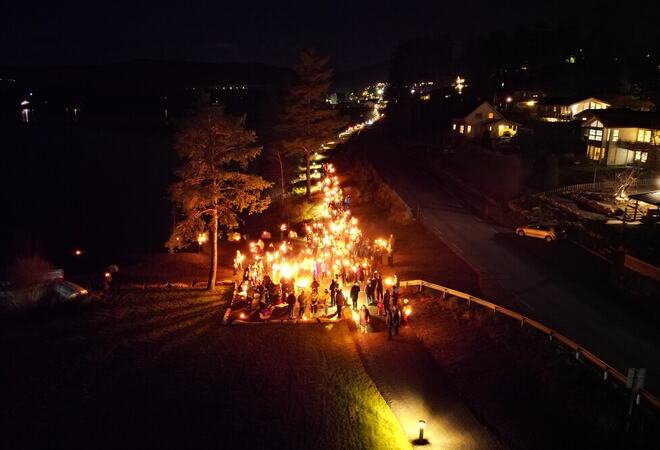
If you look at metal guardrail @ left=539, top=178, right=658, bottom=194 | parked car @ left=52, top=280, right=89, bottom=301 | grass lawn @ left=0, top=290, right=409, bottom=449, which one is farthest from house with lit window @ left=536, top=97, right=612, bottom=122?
parked car @ left=52, top=280, right=89, bottom=301

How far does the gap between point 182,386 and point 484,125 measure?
136ft

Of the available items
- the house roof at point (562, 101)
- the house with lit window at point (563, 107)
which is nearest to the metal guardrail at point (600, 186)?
the house with lit window at point (563, 107)

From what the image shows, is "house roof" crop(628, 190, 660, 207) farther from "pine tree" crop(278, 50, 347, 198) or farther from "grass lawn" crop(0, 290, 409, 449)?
"pine tree" crop(278, 50, 347, 198)

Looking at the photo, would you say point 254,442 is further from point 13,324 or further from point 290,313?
point 13,324

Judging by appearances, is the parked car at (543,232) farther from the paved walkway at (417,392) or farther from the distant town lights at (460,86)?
the distant town lights at (460,86)

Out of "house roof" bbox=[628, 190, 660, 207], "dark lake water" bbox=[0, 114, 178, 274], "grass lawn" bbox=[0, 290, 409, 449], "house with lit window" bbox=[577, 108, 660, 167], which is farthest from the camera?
"dark lake water" bbox=[0, 114, 178, 274]

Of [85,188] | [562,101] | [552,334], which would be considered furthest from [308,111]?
[85,188]

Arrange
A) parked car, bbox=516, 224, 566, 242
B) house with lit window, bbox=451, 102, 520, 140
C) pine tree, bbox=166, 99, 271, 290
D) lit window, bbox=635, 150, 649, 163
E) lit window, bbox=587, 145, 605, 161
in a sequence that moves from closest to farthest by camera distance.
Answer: pine tree, bbox=166, 99, 271, 290 < parked car, bbox=516, 224, 566, 242 < lit window, bbox=635, 150, 649, 163 < lit window, bbox=587, 145, 605, 161 < house with lit window, bbox=451, 102, 520, 140

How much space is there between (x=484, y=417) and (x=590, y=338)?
551 centimetres

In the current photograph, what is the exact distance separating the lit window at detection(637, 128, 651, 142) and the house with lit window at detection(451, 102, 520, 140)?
11406mm

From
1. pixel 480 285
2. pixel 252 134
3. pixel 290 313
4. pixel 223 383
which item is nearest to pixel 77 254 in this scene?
pixel 252 134

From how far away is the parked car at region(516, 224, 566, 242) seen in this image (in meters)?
23.9

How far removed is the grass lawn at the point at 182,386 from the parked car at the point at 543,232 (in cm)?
1322

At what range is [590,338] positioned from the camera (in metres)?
14.6
